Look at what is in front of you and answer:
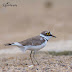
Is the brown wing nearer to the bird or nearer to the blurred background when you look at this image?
the bird

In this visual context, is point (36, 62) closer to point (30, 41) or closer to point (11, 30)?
point (30, 41)

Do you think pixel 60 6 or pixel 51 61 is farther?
pixel 60 6

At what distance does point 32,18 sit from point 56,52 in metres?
10.3

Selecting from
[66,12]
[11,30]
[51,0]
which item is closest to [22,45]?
[11,30]

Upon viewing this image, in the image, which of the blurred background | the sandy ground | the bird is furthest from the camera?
the blurred background

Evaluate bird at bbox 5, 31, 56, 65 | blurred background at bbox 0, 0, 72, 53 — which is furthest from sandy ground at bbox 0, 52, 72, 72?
blurred background at bbox 0, 0, 72, 53

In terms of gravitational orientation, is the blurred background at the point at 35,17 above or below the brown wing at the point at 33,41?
below

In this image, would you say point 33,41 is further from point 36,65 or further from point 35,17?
point 35,17

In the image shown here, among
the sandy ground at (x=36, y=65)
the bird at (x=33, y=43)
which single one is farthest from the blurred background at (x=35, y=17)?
the bird at (x=33, y=43)

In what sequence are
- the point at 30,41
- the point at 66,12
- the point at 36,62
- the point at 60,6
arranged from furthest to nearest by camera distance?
the point at 60,6 → the point at 66,12 → the point at 36,62 → the point at 30,41

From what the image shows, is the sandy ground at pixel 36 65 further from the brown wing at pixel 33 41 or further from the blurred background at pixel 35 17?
the blurred background at pixel 35 17

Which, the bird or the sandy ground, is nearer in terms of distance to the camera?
the sandy ground

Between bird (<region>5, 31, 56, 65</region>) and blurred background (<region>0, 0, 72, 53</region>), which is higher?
bird (<region>5, 31, 56, 65</region>)

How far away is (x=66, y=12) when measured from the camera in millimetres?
19766
